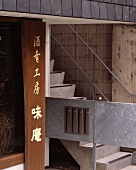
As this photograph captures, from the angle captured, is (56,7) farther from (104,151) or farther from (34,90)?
(104,151)

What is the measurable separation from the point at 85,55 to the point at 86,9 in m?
3.36

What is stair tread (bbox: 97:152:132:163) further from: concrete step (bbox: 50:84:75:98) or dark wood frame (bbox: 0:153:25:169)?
dark wood frame (bbox: 0:153:25:169)

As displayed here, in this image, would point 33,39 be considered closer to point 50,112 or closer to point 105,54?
point 50,112

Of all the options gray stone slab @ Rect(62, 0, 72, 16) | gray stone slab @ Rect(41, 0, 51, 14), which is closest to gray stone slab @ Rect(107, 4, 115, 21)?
gray stone slab @ Rect(62, 0, 72, 16)

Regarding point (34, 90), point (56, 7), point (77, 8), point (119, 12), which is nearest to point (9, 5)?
point (56, 7)

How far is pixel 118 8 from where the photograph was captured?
299 inches

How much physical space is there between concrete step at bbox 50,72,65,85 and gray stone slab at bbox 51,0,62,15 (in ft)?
10.9

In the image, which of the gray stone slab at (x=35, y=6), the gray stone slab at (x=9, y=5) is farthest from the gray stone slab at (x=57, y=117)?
the gray stone slab at (x=9, y=5)

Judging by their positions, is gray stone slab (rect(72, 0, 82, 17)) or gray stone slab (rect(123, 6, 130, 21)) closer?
gray stone slab (rect(72, 0, 82, 17))

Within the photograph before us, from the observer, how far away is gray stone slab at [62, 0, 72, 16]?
640 centimetres

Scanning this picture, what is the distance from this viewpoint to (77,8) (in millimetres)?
6613

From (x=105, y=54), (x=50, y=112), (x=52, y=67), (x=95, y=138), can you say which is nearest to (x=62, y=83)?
(x=52, y=67)

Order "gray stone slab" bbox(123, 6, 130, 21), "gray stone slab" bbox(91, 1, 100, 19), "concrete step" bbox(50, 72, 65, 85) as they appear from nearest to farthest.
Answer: "gray stone slab" bbox(91, 1, 100, 19)
"gray stone slab" bbox(123, 6, 130, 21)
"concrete step" bbox(50, 72, 65, 85)

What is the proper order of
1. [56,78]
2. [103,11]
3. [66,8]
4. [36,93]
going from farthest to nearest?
1. [56,78]
2. [36,93]
3. [103,11]
4. [66,8]
